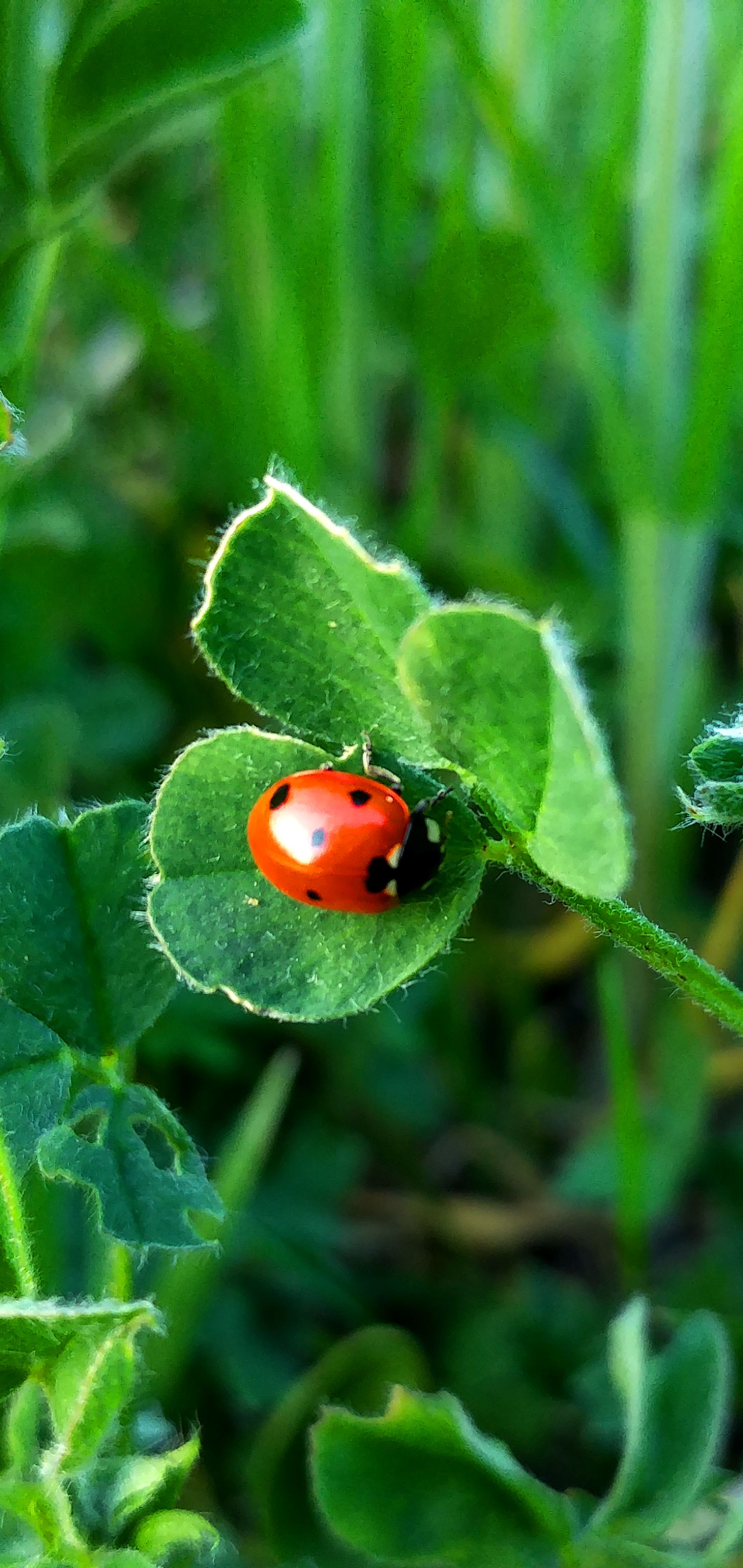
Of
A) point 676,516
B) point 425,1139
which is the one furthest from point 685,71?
point 425,1139

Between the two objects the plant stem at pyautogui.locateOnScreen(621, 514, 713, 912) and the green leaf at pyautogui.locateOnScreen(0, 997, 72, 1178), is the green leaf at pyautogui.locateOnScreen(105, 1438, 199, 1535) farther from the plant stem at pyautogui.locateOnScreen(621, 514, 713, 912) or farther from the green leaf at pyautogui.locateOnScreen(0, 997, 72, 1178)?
the plant stem at pyautogui.locateOnScreen(621, 514, 713, 912)

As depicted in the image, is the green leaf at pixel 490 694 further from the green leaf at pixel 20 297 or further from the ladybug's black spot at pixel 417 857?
the green leaf at pixel 20 297

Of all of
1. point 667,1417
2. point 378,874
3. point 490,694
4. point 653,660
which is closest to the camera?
point 490,694

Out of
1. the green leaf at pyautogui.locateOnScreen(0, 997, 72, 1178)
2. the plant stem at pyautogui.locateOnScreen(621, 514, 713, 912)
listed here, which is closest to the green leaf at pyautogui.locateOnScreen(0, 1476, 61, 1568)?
the green leaf at pyautogui.locateOnScreen(0, 997, 72, 1178)

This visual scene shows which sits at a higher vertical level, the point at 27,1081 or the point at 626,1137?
the point at 27,1081

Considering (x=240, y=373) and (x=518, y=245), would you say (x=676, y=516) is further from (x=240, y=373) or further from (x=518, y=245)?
(x=240, y=373)

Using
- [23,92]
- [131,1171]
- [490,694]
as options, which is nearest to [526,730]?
[490,694]

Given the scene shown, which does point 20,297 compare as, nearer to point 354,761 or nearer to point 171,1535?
point 354,761
